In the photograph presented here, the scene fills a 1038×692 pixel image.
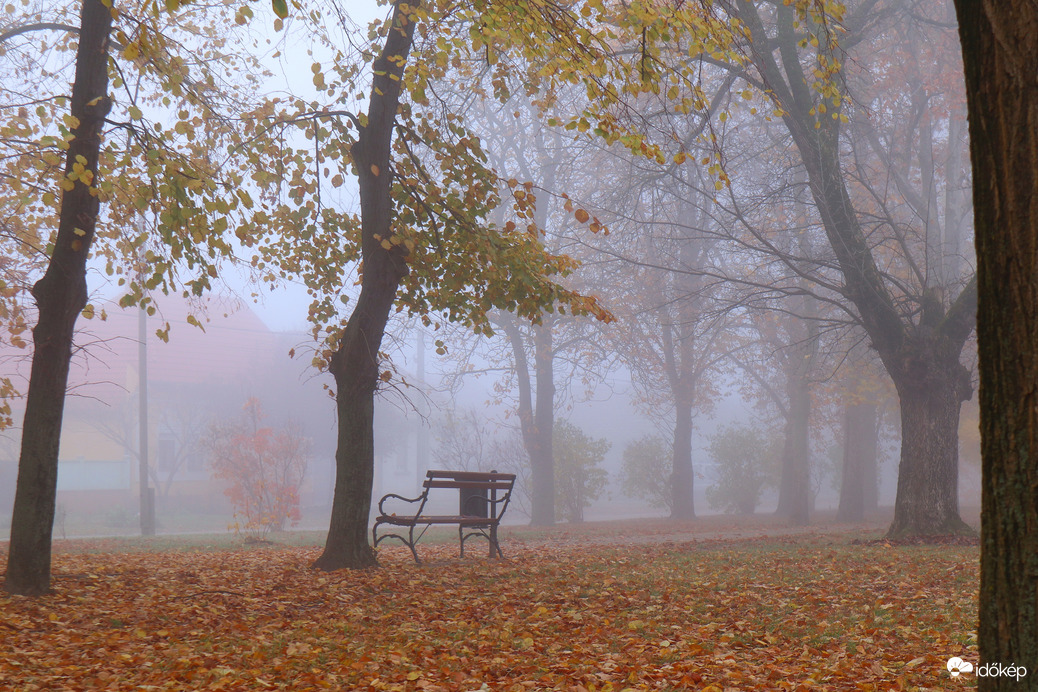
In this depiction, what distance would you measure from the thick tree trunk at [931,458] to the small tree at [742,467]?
17208 mm

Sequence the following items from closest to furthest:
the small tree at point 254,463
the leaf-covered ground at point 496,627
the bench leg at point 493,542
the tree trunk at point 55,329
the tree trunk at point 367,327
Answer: the leaf-covered ground at point 496,627
the tree trunk at point 55,329
the tree trunk at point 367,327
the bench leg at point 493,542
the small tree at point 254,463

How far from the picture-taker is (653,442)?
30172mm

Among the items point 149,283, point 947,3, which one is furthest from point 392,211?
point 947,3

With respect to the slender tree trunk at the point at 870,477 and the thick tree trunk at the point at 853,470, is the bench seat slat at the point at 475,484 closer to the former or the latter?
the thick tree trunk at the point at 853,470

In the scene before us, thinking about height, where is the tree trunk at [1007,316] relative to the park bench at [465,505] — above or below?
above

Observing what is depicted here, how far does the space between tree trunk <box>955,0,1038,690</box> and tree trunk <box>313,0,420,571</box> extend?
5.94m

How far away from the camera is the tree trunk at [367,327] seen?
7.94 m

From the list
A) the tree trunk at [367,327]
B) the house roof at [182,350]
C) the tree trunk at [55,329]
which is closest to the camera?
the tree trunk at [55,329]

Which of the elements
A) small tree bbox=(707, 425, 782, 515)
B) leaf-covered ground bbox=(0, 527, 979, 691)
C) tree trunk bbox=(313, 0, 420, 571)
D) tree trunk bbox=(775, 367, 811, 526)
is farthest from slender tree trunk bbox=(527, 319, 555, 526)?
tree trunk bbox=(313, 0, 420, 571)

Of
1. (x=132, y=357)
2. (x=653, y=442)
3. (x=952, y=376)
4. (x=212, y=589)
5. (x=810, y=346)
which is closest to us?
(x=212, y=589)

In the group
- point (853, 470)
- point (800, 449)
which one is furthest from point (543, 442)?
point (853, 470)

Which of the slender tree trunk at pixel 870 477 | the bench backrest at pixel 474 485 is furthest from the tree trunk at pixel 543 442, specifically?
the bench backrest at pixel 474 485

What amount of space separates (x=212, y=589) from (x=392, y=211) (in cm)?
441

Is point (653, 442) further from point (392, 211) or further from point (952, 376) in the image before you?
point (392, 211)
